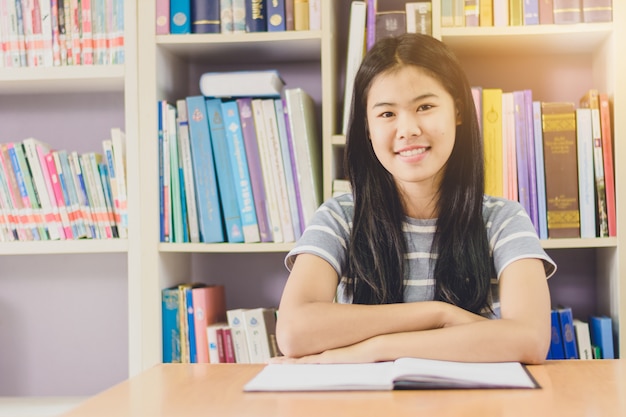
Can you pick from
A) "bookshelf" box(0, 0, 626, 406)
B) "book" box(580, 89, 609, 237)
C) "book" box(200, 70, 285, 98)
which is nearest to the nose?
"bookshelf" box(0, 0, 626, 406)

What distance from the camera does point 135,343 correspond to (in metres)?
1.85

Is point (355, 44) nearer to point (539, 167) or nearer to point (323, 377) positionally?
point (539, 167)

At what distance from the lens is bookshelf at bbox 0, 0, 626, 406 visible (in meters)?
1.81

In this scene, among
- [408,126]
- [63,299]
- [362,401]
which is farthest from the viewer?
[63,299]

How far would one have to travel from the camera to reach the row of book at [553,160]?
178 centimetres

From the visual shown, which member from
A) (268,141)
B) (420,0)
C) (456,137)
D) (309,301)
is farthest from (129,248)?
(420,0)

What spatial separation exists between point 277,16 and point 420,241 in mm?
697

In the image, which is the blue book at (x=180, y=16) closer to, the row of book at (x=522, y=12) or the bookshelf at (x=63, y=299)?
the bookshelf at (x=63, y=299)

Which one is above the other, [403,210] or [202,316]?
[403,210]

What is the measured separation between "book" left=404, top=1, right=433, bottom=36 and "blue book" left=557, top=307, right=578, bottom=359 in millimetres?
759

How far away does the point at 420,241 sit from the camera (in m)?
1.52

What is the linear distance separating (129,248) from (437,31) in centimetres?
93

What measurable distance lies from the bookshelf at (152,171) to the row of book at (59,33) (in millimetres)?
44

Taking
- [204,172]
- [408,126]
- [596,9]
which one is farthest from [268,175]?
[596,9]
